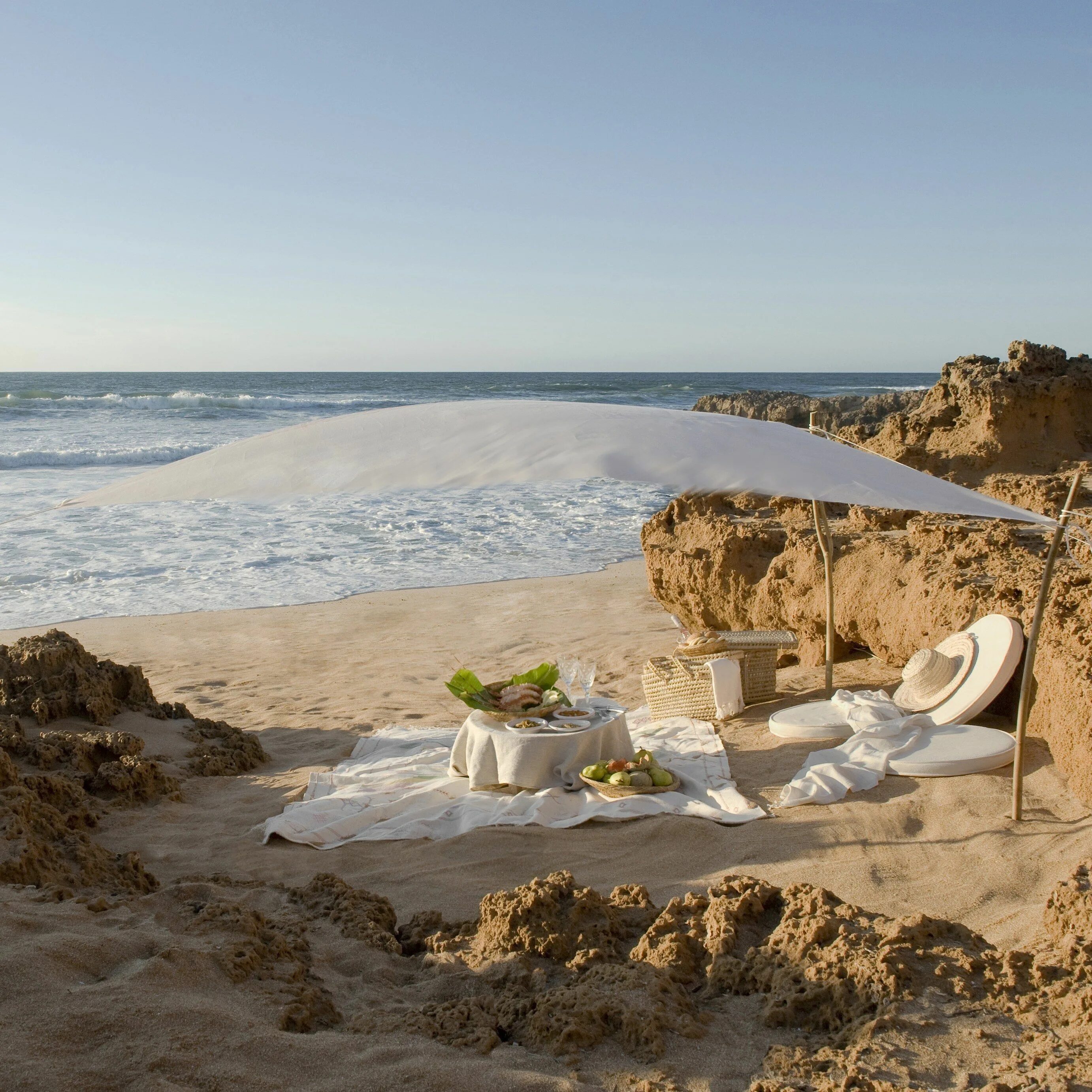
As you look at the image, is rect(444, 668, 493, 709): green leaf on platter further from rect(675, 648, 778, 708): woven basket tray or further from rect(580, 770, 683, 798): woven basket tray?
rect(675, 648, 778, 708): woven basket tray

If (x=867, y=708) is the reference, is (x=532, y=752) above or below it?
below

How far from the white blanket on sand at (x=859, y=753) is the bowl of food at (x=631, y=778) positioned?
638mm

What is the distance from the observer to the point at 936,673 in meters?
5.64

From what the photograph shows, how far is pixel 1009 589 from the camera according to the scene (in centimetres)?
586

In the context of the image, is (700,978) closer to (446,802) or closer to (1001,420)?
(446,802)

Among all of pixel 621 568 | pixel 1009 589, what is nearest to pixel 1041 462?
pixel 1009 589

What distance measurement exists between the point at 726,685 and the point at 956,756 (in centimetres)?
172

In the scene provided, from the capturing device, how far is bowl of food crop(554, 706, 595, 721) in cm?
557

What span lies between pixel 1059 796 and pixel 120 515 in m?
14.9

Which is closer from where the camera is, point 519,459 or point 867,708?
point 519,459

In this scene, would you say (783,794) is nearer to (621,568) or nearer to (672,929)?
(672,929)

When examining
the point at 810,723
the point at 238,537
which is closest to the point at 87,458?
the point at 238,537

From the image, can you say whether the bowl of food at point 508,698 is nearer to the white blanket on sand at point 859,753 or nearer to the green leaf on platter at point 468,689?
the green leaf on platter at point 468,689

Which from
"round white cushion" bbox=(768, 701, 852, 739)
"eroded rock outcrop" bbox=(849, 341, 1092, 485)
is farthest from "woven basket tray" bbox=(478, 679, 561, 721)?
"eroded rock outcrop" bbox=(849, 341, 1092, 485)
